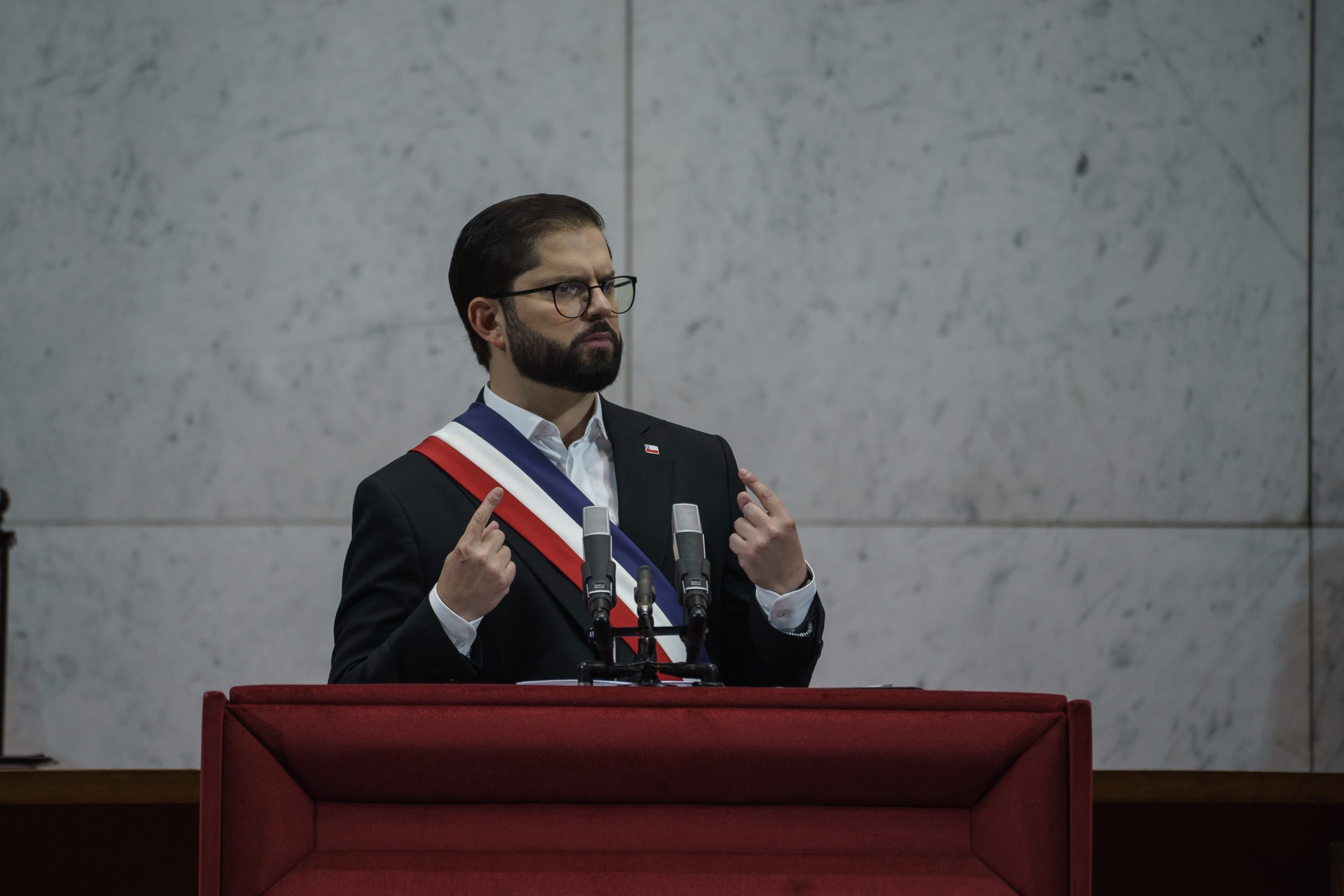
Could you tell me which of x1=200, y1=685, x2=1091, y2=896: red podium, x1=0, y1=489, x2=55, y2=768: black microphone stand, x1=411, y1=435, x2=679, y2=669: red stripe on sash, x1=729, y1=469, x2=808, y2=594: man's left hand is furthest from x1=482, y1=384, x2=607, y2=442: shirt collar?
x1=0, y1=489, x2=55, y2=768: black microphone stand

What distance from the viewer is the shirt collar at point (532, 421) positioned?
1979 mm

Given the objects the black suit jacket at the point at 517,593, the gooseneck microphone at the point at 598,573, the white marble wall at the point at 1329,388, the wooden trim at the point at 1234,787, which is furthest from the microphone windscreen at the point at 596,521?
the white marble wall at the point at 1329,388

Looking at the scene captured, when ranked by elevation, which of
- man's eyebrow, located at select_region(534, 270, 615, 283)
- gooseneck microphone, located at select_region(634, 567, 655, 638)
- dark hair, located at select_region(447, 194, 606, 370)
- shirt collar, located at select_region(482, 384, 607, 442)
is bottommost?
gooseneck microphone, located at select_region(634, 567, 655, 638)

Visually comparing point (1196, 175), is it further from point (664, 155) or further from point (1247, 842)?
point (1247, 842)

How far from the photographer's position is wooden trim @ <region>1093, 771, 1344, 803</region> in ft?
5.93

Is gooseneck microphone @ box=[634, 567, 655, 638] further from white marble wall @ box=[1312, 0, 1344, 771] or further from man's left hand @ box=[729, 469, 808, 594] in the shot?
white marble wall @ box=[1312, 0, 1344, 771]

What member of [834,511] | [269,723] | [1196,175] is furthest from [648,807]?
[1196,175]

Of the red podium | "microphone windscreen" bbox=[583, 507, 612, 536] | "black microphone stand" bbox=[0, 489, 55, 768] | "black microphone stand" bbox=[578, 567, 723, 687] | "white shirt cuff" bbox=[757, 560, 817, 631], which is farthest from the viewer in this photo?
"black microphone stand" bbox=[0, 489, 55, 768]

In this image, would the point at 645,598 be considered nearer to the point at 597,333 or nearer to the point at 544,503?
the point at 544,503

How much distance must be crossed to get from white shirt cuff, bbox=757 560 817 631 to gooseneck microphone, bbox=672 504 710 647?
1.14ft

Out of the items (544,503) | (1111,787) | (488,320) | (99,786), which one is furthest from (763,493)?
(99,786)

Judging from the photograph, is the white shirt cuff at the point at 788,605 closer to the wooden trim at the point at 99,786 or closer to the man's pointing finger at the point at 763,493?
the man's pointing finger at the point at 763,493

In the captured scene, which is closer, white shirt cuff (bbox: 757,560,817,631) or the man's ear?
white shirt cuff (bbox: 757,560,817,631)

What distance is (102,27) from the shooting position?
313 cm
